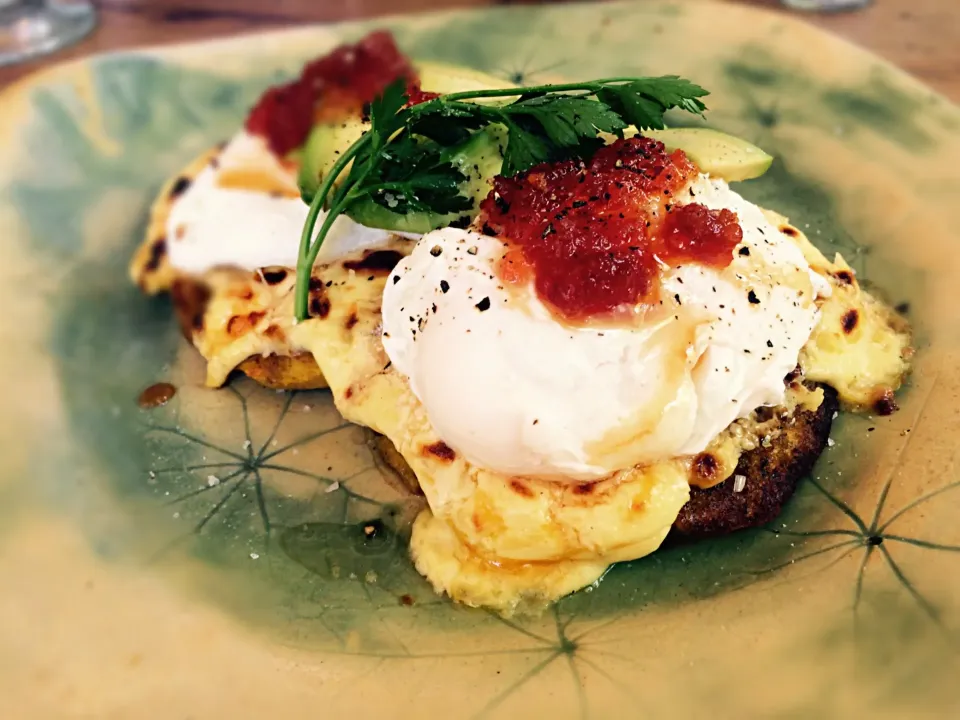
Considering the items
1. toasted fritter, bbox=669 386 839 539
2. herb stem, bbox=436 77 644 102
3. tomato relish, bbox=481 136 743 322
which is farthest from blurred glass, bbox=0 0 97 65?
toasted fritter, bbox=669 386 839 539

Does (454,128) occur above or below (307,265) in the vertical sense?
above

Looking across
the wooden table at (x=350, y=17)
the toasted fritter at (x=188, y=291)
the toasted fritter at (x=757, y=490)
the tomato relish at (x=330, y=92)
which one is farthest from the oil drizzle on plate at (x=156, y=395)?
the wooden table at (x=350, y=17)

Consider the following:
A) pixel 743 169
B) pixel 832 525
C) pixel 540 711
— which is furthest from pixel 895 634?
pixel 743 169

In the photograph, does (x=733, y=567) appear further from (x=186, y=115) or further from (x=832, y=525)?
(x=186, y=115)

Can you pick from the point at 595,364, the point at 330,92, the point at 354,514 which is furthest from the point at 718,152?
the point at 354,514

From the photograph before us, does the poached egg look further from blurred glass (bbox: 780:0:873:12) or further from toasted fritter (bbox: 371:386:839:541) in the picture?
blurred glass (bbox: 780:0:873:12)

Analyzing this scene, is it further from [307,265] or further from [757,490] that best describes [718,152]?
[307,265]

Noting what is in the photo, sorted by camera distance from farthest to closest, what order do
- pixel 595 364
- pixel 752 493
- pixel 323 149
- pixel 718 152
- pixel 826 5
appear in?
pixel 826 5, pixel 323 149, pixel 718 152, pixel 752 493, pixel 595 364
